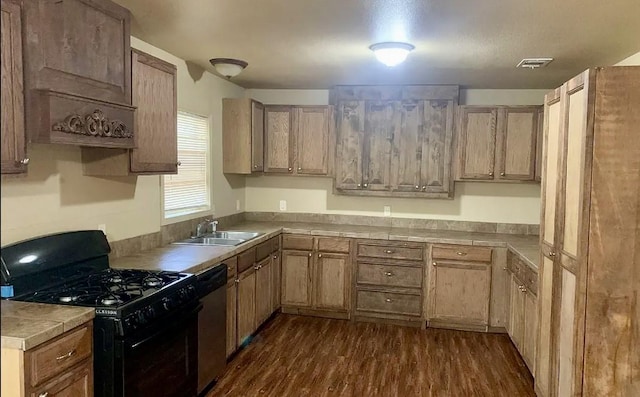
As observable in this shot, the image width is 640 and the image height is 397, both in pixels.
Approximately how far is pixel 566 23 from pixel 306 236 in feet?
9.76

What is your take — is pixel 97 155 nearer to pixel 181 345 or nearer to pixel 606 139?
pixel 181 345

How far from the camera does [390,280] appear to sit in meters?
4.75

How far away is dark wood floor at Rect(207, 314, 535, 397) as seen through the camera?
345 centimetres

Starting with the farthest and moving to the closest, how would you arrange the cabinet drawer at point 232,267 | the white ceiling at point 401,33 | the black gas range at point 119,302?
the cabinet drawer at point 232,267
the white ceiling at point 401,33
the black gas range at point 119,302

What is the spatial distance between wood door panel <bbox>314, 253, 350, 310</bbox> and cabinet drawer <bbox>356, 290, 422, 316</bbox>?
6.6 inches

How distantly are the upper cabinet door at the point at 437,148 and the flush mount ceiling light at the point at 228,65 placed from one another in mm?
1910

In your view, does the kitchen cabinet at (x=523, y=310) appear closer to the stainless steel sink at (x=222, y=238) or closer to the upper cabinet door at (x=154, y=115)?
the stainless steel sink at (x=222, y=238)

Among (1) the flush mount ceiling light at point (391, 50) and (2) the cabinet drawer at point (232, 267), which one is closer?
(1) the flush mount ceiling light at point (391, 50)

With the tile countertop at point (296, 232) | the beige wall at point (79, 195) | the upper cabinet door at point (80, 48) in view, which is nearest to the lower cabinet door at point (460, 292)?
the tile countertop at point (296, 232)

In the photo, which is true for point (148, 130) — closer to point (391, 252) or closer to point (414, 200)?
point (391, 252)

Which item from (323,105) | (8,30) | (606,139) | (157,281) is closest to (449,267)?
(323,105)

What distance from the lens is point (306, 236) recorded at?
4.89 meters

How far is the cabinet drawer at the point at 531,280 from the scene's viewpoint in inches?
135

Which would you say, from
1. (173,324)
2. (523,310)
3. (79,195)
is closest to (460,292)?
(523,310)
